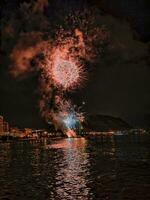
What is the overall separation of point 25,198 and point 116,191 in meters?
11.1

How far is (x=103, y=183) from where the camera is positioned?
6112cm

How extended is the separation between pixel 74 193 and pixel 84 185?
7.57 m

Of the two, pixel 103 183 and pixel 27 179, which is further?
pixel 27 179

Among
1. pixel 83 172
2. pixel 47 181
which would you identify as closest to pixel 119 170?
pixel 83 172

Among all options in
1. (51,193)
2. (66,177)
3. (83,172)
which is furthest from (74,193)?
(83,172)

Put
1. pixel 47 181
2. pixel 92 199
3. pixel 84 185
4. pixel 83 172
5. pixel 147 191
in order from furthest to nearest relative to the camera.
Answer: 1. pixel 83 172
2. pixel 47 181
3. pixel 84 185
4. pixel 147 191
5. pixel 92 199

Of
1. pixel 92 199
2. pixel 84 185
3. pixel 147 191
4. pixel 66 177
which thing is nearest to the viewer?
pixel 92 199

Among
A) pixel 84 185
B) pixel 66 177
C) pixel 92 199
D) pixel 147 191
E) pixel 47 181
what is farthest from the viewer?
pixel 66 177

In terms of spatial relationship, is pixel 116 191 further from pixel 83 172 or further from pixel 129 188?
pixel 83 172

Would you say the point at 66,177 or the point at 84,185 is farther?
the point at 66,177

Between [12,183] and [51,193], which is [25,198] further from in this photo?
[12,183]

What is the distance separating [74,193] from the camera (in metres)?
52.4

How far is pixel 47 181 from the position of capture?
66.1 metres

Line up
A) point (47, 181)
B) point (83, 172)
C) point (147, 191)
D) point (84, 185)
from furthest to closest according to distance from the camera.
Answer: point (83, 172) → point (47, 181) → point (84, 185) → point (147, 191)
